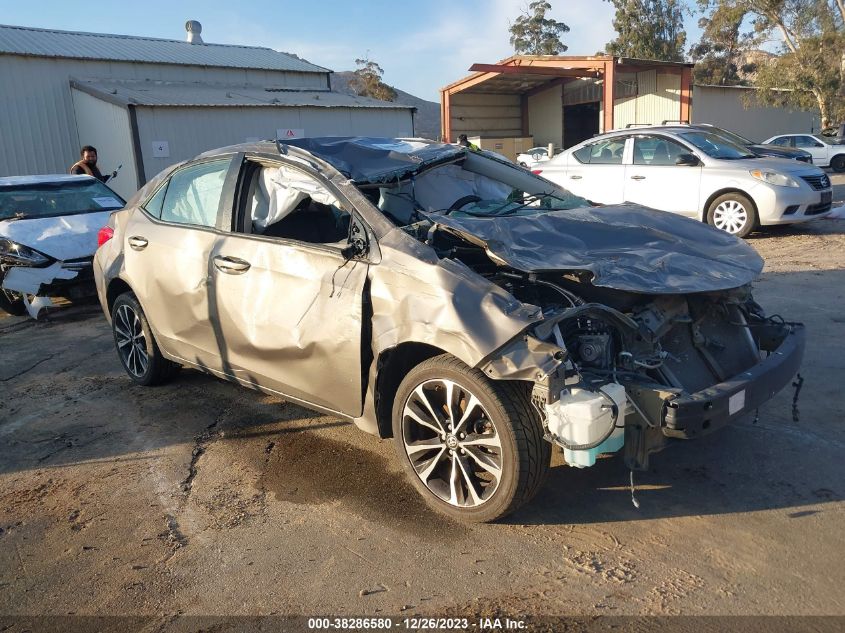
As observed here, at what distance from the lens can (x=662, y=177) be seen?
10.9 metres

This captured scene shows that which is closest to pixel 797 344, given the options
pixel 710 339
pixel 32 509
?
pixel 710 339

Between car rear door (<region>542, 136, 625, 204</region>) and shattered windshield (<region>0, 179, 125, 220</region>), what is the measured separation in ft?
23.0

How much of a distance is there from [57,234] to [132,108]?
8.34m

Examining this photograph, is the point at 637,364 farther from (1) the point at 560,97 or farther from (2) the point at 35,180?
(1) the point at 560,97

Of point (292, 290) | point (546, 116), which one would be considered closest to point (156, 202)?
point (292, 290)

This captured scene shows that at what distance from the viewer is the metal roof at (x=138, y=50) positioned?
736 inches

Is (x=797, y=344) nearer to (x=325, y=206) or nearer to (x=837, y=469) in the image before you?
(x=837, y=469)

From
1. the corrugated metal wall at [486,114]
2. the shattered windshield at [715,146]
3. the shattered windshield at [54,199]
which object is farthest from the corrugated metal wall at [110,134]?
the corrugated metal wall at [486,114]

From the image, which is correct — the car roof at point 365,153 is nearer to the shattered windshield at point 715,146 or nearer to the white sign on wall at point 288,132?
the shattered windshield at point 715,146

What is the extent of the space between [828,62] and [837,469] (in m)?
38.1

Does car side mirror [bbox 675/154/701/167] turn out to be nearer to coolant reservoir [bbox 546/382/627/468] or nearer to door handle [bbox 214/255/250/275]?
door handle [bbox 214/255/250/275]

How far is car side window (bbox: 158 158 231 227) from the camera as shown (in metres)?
4.63

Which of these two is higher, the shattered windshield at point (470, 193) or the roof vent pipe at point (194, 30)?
the roof vent pipe at point (194, 30)

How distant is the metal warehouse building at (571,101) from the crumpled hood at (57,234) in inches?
681
